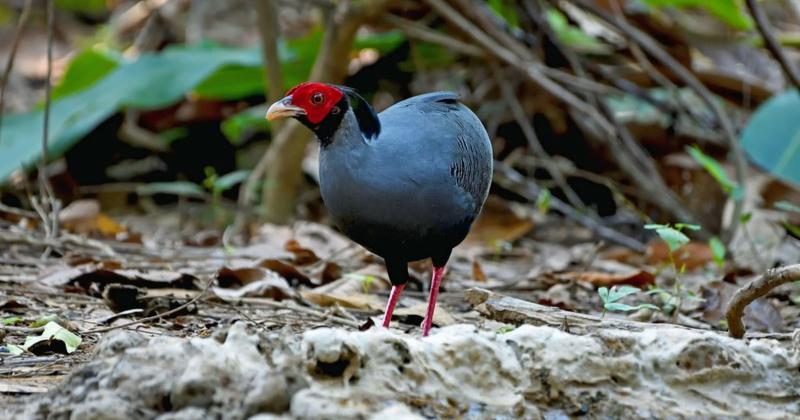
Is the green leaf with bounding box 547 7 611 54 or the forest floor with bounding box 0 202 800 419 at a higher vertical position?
the forest floor with bounding box 0 202 800 419

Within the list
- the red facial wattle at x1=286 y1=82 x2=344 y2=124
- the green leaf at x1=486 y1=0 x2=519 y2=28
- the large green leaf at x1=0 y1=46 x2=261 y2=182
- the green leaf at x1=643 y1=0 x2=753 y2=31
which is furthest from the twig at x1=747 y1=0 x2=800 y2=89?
the large green leaf at x1=0 y1=46 x2=261 y2=182

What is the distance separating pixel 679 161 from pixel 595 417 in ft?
16.2

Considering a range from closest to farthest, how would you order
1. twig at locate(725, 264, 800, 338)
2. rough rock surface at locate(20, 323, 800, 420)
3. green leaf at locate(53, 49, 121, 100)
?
rough rock surface at locate(20, 323, 800, 420) < twig at locate(725, 264, 800, 338) < green leaf at locate(53, 49, 121, 100)

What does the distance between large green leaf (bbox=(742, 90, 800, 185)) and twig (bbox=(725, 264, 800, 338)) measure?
3079mm

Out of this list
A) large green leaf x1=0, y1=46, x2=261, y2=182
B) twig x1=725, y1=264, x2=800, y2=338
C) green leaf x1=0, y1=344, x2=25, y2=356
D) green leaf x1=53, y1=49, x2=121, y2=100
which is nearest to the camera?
twig x1=725, y1=264, x2=800, y2=338

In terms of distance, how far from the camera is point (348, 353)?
2.04 m

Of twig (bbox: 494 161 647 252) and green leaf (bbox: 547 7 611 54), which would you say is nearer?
twig (bbox: 494 161 647 252)

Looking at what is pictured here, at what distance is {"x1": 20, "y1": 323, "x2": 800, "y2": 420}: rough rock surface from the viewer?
191 centimetres

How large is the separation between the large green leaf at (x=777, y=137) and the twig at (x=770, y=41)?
1.31 feet

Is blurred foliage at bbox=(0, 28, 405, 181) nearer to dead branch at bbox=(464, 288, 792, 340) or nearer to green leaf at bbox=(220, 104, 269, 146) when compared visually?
green leaf at bbox=(220, 104, 269, 146)

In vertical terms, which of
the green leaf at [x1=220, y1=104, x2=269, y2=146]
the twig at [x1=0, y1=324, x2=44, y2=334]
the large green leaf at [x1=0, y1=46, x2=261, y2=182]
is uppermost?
the twig at [x1=0, y1=324, x2=44, y2=334]

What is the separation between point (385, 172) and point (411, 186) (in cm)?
8

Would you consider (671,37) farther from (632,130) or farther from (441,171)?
(441,171)

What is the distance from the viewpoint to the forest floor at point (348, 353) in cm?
196
